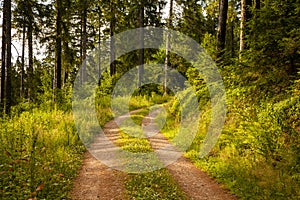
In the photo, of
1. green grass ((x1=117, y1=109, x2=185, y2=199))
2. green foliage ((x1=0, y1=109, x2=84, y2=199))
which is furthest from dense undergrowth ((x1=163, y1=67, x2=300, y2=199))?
green foliage ((x1=0, y1=109, x2=84, y2=199))

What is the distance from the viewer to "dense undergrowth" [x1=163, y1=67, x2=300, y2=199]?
6.32m

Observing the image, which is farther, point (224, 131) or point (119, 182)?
point (224, 131)

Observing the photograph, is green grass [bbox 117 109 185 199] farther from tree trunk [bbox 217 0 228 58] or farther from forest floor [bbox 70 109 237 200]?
tree trunk [bbox 217 0 228 58]

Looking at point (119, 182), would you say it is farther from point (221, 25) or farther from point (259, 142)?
point (221, 25)

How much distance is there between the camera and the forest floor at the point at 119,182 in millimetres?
6686

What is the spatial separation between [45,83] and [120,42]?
13.5 m

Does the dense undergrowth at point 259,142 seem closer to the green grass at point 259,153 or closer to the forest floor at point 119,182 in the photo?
the green grass at point 259,153

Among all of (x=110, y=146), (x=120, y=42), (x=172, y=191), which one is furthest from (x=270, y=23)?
(x=120, y=42)

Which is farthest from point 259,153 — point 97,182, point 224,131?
point 97,182

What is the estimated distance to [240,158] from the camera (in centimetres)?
804

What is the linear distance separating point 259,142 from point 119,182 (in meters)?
3.74

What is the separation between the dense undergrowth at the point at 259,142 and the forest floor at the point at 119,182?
14.7 inches

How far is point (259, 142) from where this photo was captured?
7.47 m

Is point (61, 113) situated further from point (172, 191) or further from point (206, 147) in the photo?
point (172, 191)
